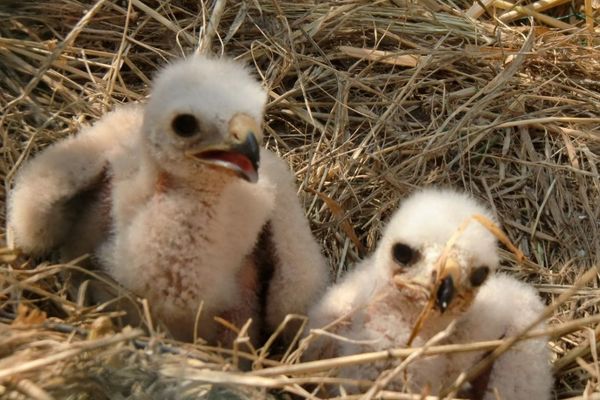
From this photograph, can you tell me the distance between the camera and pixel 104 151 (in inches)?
109

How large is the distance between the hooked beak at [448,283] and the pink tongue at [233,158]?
57 cm

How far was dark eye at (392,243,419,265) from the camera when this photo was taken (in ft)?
8.15

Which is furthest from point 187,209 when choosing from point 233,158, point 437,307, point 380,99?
point 380,99

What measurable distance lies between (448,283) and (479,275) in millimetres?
Answer: 150

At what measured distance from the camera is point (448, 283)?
7.68ft

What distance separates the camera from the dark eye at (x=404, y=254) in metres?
2.48

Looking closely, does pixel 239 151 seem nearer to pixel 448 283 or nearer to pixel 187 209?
pixel 187 209

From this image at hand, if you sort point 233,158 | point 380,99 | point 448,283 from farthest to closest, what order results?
point 380,99
point 233,158
point 448,283

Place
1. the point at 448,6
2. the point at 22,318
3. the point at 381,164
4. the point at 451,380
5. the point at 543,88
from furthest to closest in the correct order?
the point at 448,6
the point at 543,88
the point at 381,164
the point at 451,380
the point at 22,318

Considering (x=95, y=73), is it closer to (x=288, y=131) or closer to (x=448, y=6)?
(x=288, y=131)

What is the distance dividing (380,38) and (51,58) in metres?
1.37

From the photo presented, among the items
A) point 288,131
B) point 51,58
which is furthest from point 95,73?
point 288,131

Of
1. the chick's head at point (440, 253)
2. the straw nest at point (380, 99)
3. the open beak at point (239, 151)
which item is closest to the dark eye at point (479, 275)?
the chick's head at point (440, 253)

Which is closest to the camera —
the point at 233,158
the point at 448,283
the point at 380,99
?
the point at 448,283
